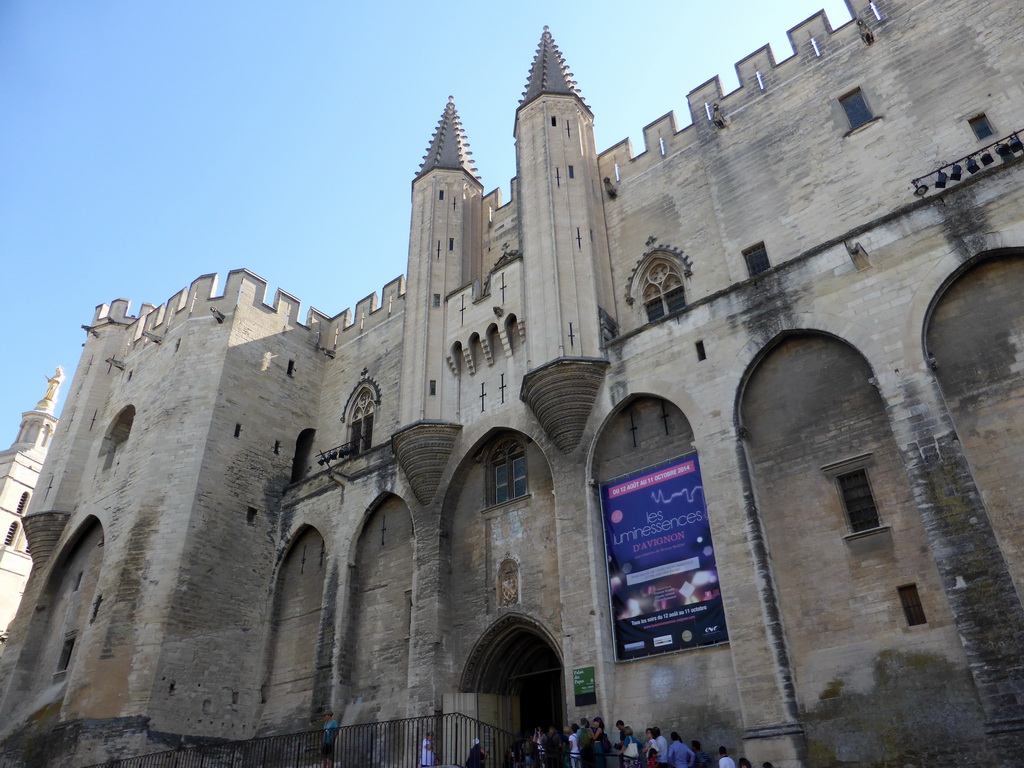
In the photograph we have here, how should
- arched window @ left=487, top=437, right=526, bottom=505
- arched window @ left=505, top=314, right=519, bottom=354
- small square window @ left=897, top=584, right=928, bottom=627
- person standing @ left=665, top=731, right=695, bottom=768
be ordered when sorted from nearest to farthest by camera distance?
small square window @ left=897, top=584, right=928, bottom=627, person standing @ left=665, top=731, right=695, bottom=768, arched window @ left=487, top=437, right=526, bottom=505, arched window @ left=505, top=314, right=519, bottom=354

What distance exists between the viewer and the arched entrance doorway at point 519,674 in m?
15.3

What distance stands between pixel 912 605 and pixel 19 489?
42.4 metres

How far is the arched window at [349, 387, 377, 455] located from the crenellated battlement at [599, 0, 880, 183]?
29.8 ft

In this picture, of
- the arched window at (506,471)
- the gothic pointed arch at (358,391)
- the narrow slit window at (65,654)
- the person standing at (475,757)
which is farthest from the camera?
the gothic pointed arch at (358,391)

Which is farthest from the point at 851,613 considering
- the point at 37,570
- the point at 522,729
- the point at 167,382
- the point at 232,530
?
the point at 37,570

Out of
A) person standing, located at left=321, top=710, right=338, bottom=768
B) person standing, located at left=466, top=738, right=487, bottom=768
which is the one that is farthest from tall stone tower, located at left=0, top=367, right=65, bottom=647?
person standing, located at left=466, top=738, right=487, bottom=768

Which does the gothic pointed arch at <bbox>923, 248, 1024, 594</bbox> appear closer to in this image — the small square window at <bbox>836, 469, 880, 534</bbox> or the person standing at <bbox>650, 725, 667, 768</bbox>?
the small square window at <bbox>836, 469, 880, 534</bbox>

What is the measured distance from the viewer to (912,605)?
10820mm

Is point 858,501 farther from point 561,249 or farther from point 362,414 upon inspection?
point 362,414

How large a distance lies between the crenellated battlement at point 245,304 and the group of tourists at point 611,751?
567 inches

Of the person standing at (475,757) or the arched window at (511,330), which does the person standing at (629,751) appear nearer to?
the person standing at (475,757)

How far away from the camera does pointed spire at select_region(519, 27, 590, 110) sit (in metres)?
20.6

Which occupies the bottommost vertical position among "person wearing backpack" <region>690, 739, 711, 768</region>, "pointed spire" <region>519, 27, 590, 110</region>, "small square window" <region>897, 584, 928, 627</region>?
"person wearing backpack" <region>690, 739, 711, 768</region>

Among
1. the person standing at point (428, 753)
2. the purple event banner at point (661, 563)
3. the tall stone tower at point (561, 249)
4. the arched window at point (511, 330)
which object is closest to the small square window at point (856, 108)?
the tall stone tower at point (561, 249)
